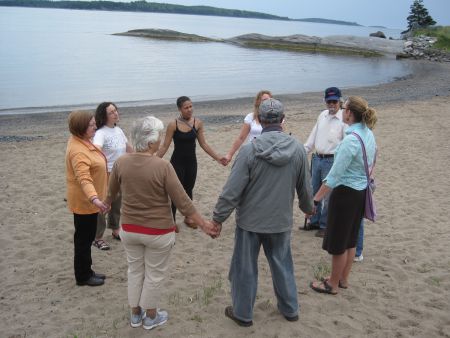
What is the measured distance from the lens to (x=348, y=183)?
4.30 m

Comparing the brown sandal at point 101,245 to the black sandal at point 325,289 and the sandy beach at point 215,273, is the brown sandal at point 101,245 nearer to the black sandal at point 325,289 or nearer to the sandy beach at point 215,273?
the sandy beach at point 215,273

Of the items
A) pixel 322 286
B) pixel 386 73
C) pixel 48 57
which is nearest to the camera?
pixel 322 286

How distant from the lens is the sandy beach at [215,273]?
4156mm

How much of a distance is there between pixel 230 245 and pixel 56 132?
36.6ft

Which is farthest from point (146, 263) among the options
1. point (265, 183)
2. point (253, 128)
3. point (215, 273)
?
point (253, 128)

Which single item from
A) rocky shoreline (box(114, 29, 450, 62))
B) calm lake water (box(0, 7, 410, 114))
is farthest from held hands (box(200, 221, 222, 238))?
rocky shoreline (box(114, 29, 450, 62))

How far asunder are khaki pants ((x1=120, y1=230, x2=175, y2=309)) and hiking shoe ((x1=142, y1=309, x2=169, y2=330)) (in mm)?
154

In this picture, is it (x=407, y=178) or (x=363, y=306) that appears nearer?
(x=363, y=306)

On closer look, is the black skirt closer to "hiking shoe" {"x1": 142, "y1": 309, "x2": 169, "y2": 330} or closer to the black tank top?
"hiking shoe" {"x1": 142, "y1": 309, "x2": 169, "y2": 330}

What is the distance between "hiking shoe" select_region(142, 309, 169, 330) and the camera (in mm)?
4066

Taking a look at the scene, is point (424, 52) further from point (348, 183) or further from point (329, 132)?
point (348, 183)

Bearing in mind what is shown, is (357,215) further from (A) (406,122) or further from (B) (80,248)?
(A) (406,122)

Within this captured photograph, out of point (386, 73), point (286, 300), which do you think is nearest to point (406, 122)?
point (286, 300)

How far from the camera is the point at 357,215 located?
4.44m
